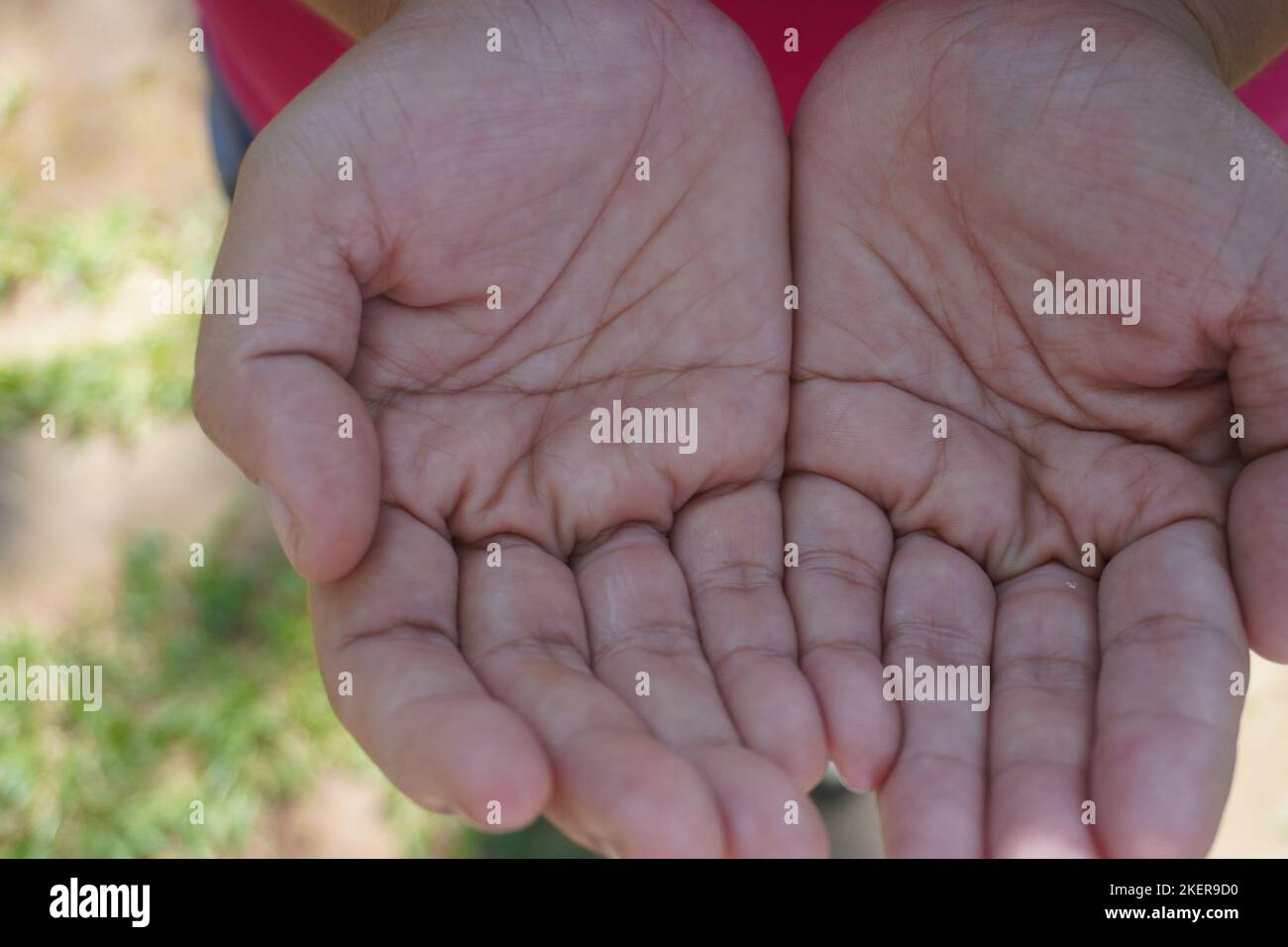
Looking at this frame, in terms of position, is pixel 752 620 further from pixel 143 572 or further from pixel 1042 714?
pixel 143 572

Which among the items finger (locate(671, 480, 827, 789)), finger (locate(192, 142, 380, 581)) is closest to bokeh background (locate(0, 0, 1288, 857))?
finger (locate(671, 480, 827, 789))

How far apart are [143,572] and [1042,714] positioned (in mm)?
2195

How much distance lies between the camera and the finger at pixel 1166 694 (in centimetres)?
143

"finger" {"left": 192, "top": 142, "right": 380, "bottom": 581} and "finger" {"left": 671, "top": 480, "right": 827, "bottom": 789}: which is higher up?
"finger" {"left": 192, "top": 142, "right": 380, "bottom": 581}

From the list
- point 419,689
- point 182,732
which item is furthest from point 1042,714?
point 182,732

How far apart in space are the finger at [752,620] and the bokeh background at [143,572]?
3.77 ft

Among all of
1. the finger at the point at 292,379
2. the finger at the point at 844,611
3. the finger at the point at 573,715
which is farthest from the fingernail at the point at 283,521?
the finger at the point at 844,611

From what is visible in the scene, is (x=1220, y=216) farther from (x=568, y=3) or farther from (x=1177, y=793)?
(x=568, y=3)

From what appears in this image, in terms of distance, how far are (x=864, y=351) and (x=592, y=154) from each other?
0.56 meters

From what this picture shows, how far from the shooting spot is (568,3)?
2.09 meters

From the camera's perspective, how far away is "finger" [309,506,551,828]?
4.60 feet

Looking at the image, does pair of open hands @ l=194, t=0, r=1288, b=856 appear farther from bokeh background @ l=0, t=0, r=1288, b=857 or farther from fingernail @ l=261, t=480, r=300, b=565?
bokeh background @ l=0, t=0, r=1288, b=857

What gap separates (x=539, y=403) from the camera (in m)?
1.95
